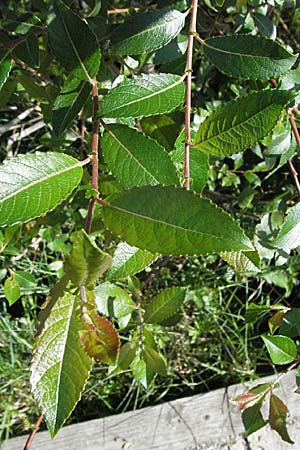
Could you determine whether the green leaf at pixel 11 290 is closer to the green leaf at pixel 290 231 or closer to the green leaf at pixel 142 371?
the green leaf at pixel 142 371

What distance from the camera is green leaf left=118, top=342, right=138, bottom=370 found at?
47.8 inches

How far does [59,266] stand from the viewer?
1844 mm

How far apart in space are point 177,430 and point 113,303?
774mm

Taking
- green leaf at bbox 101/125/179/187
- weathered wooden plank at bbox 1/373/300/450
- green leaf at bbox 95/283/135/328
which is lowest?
weathered wooden plank at bbox 1/373/300/450

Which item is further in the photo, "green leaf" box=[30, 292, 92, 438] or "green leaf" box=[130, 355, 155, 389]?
"green leaf" box=[130, 355, 155, 389]

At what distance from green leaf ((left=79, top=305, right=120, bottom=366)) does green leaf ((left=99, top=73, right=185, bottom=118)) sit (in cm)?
25

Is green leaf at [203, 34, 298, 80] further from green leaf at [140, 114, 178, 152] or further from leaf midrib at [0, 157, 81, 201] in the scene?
leaf midrib at [0, 157, 81, 201]

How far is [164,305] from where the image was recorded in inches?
46.6

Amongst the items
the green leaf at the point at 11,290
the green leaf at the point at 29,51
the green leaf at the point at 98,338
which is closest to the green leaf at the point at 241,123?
the green leaf at the point at 98,338

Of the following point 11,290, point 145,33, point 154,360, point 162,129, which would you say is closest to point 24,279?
point 11,290

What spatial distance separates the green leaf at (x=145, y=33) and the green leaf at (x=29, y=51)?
0.54 ft

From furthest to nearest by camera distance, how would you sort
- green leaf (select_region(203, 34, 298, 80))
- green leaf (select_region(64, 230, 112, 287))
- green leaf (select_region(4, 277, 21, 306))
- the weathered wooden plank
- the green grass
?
the green grass, the weathered wooden plank, green leaf (select_region(4, 277, 21, 306)), green leaf (select_region(203, 34, 298, 80)), green leaf (select_region(64, 230, 112, 287))

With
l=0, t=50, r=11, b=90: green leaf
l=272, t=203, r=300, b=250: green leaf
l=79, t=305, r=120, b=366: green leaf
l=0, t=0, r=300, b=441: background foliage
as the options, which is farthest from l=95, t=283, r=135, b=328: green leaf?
l=79, t=305, r=120, b=366: green leaf

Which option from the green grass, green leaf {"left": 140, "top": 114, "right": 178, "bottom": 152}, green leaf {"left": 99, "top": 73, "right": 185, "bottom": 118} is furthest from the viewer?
the green grass
